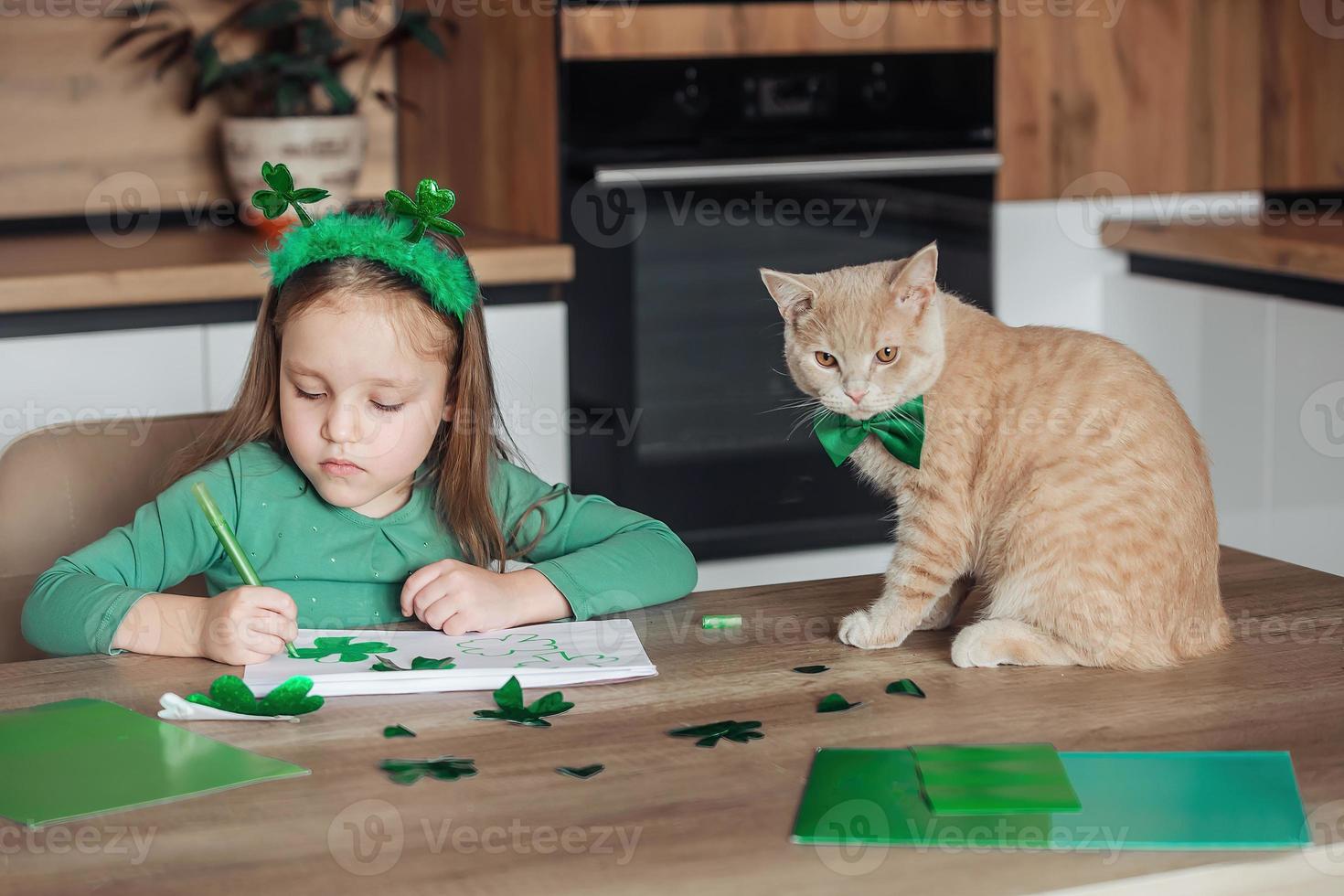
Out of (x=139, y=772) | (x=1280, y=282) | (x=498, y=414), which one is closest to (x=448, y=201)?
(x=498, y=414)

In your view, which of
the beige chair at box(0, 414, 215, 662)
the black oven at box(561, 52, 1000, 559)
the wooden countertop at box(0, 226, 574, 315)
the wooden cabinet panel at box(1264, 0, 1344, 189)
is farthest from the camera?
the wooden cabinet panel at box(1264, 0, 1344, 189)

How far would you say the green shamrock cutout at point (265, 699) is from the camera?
3.27ft

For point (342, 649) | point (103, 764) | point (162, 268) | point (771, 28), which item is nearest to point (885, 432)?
point (342, 649)

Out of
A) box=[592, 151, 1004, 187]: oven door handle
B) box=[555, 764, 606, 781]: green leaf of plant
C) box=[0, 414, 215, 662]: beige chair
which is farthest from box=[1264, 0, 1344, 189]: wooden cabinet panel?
box=[555, 764, 606, 781]: green leaf of plant

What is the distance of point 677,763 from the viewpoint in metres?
0.92

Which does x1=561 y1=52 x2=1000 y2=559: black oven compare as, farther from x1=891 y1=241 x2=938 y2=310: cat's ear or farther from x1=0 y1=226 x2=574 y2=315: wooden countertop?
x1=891 y1=241 x2=938 y2=310: cat's ear

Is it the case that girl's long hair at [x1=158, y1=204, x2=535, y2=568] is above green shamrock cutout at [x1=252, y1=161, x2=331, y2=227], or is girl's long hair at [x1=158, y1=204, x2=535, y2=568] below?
below

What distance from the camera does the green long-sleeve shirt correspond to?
128 centimetres

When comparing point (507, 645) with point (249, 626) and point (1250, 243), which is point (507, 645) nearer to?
point (249, 626)

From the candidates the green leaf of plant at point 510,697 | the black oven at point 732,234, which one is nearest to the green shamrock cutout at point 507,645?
the green leaf of plant at point 510,697

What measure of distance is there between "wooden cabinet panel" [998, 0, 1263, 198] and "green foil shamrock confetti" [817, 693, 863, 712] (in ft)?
6.15

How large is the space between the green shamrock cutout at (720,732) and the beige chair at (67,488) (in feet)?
2.45

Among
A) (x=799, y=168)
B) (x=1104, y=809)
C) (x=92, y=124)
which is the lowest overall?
(x=1104, y=809)

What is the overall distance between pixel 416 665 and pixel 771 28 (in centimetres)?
173
